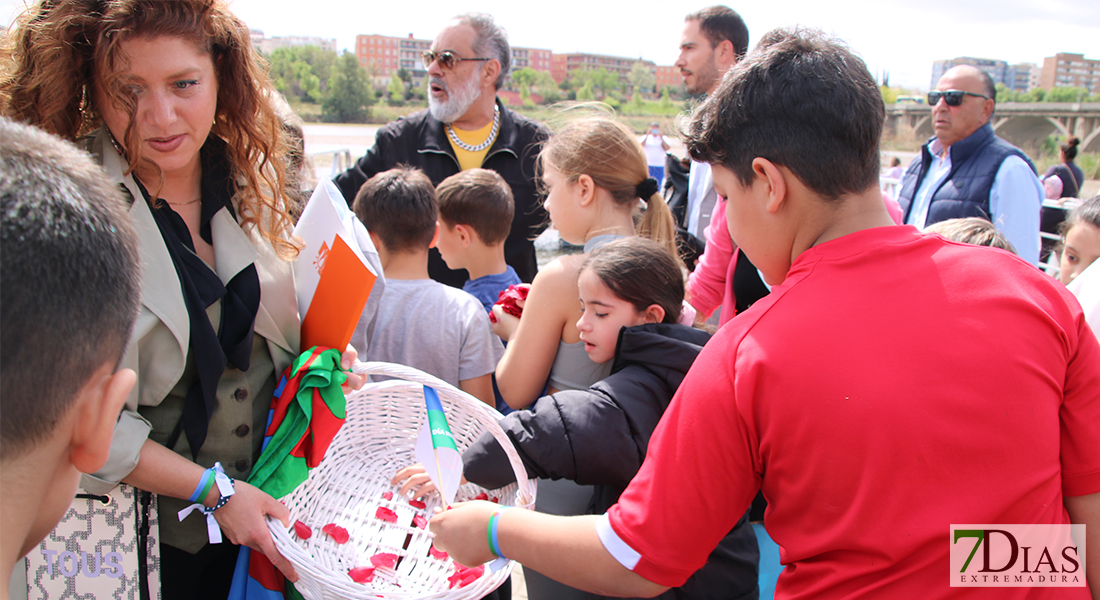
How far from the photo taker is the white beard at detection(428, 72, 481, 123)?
3793mm

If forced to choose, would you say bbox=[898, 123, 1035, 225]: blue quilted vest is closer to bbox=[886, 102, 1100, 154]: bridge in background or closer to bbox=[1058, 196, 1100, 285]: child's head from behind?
bbox=[1058, 196, 1100, 285]: child's head from behind

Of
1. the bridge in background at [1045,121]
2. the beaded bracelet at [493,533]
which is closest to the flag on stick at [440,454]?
the beaded bracelet at [493,533]

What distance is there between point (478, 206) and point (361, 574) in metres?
1.60

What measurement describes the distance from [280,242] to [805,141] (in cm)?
128

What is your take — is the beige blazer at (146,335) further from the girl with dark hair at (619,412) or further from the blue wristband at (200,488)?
the girl with dark hair at (619,412)

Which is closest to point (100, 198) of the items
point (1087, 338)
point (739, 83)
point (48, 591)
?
point (739, 83)

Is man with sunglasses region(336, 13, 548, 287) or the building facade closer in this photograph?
man with sunglasses region(336, 13, 548, 287)

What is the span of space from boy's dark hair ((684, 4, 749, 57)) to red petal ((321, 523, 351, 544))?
3583 mm

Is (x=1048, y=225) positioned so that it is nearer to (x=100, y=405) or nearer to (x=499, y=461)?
(x=499, y=461)

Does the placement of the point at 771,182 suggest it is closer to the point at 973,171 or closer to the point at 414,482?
the point at 414,482

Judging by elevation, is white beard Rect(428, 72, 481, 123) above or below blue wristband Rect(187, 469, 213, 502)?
above

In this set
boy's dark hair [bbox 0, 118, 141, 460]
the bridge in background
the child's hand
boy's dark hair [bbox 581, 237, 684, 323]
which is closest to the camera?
boy's dark hair [bbox 0, 118, 141, 460]

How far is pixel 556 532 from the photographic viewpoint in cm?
117

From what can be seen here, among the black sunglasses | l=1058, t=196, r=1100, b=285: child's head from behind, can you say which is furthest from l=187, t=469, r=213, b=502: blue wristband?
the black sunglasses
